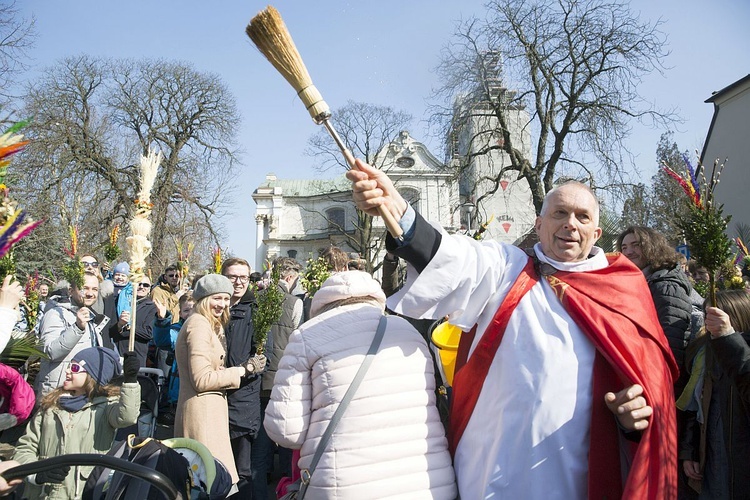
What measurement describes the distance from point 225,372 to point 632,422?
9.84 ft

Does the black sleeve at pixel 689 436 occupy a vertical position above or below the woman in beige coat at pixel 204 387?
below

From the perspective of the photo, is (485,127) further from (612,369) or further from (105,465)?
(105,465)

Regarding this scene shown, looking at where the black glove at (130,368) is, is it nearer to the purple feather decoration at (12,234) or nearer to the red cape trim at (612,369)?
the purple feather decoration at (12,234)

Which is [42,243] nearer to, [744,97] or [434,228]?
[434,228]

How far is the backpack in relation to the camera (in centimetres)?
330

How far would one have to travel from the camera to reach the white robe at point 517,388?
2.43 m

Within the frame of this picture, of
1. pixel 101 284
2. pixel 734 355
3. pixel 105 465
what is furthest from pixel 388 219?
pixel 101 284

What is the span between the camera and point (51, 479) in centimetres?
382

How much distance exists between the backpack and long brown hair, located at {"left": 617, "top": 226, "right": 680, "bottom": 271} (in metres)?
3.54

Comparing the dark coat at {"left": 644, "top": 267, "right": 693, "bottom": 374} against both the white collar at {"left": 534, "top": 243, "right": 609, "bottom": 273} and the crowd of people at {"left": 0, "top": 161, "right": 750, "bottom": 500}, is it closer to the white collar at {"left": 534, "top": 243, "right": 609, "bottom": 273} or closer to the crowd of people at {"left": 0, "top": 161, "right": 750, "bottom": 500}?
the crowd of people at {"left": 0, "top": 161, "right": 750, "bottom": 500}

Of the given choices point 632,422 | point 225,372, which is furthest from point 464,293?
point 225,372

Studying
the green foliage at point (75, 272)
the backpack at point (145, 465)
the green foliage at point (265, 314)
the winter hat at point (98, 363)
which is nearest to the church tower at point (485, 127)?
the green foliage at point (75, 272)

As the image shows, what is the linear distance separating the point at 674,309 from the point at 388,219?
2.94 m

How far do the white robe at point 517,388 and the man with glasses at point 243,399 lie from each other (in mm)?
2856
